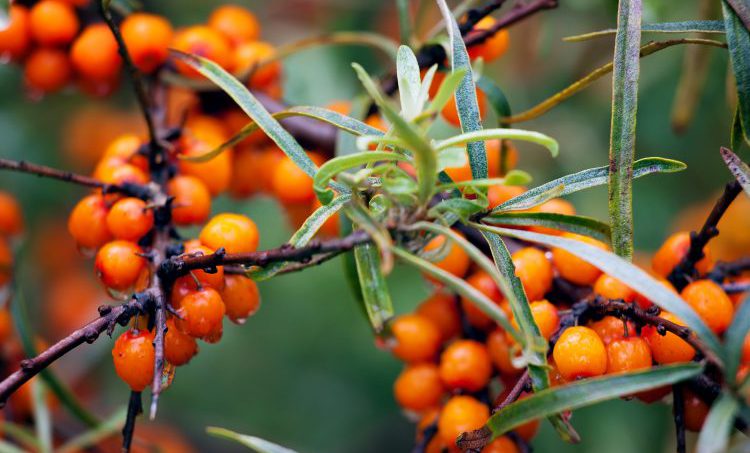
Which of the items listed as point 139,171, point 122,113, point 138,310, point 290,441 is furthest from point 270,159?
point 290,441

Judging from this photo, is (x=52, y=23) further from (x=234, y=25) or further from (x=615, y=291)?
(x=615, y=291)

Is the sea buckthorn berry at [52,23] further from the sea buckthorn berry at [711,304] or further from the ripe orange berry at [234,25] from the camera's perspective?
the sea buckthorn berry at [711,304]

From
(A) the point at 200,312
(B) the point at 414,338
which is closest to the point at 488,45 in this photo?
(B) the point at 414,338

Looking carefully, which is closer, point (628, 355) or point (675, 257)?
point (628, 355)

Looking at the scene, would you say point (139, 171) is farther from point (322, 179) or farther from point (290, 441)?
point (290, 441)

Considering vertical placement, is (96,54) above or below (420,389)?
above

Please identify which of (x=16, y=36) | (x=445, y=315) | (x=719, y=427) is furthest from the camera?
(x=16, y=36)
